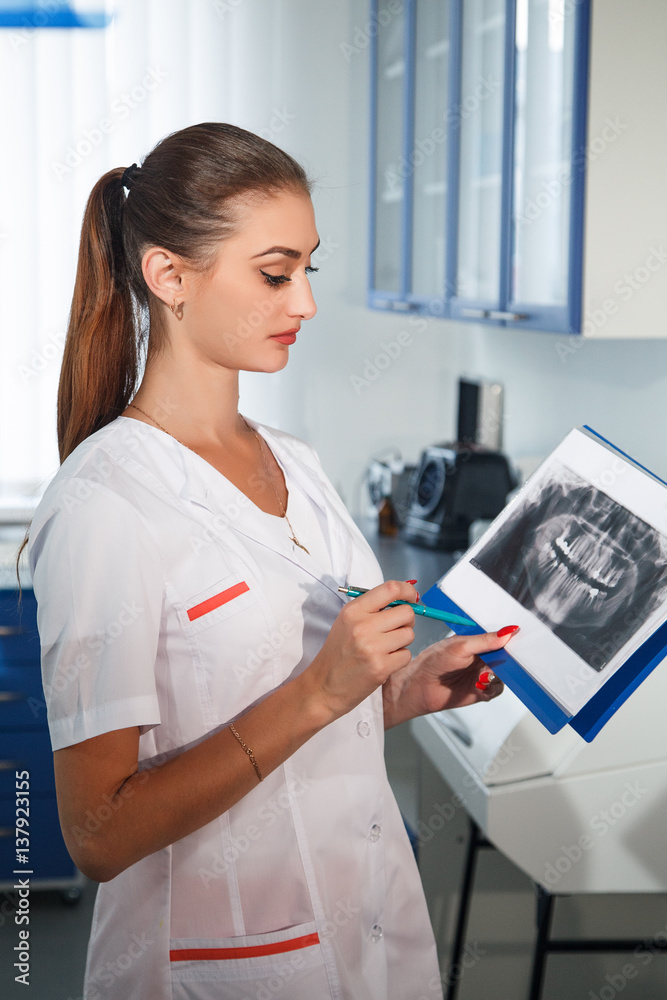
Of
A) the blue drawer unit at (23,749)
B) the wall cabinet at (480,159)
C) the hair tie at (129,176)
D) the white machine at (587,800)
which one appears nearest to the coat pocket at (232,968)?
the white machine at (587,800)

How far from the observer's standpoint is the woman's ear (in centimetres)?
101

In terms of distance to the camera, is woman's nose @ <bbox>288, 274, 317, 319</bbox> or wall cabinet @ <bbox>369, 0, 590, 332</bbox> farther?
wall cabinet @ <bbox>369, 0, 590, 332</bbox>

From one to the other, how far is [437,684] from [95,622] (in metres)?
0.44

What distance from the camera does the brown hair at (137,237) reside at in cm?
100

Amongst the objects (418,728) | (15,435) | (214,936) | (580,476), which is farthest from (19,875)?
(580,476)

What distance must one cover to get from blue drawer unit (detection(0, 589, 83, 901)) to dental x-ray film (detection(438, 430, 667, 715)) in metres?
1.61

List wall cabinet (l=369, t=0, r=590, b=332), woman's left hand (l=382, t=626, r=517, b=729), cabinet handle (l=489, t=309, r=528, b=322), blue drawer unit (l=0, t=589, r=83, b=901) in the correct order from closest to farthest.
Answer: woman's left hand (l=382, t=626, r=517, b=729), wall cabinet (l=369, t=0, r=590, b=332), cabinet handle (l=489, t=309, r=528, b=322), blue drawer unit (l=0, t=589, r=83, b=901)

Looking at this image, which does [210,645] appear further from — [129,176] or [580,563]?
[129,176]

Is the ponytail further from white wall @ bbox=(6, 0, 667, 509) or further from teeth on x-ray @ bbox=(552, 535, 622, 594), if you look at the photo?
white wall @ bbox=(6, 0, 667, 509)

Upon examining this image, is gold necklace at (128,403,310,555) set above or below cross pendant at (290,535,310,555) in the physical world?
above

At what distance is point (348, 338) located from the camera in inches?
130

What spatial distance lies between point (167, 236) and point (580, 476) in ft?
1.69

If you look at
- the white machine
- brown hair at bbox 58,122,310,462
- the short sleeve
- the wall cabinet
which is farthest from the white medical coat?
the wall cabinet

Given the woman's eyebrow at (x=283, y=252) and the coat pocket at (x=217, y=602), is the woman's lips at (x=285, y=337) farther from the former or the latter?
the coat pocket at (x=217, y=602)
